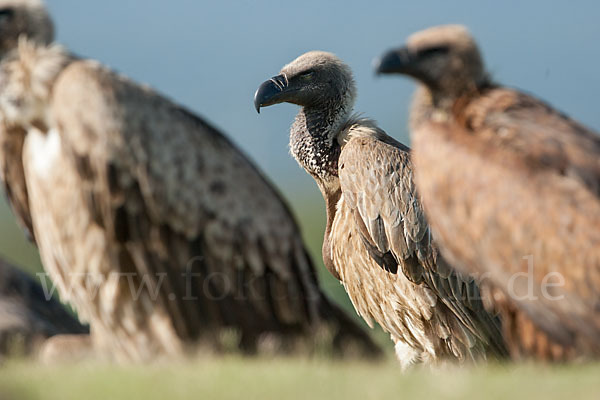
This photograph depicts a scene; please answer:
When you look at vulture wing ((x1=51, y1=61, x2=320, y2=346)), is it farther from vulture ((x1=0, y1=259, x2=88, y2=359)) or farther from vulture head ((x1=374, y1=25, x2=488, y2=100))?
vulture ((x1=0, y1=259, x2=88, y2=359))

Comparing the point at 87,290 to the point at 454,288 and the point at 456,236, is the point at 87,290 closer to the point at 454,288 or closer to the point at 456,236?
the point at 456,236

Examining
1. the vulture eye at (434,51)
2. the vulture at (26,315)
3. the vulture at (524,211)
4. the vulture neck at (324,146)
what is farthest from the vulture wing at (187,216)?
the vulture neck at (324,146)

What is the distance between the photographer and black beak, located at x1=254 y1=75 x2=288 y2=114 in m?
9.34

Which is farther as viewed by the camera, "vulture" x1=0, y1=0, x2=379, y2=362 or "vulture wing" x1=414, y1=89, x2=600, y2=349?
"vulture" x1=0, y1=0, x2=379, y2=362

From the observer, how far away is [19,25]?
24.6ft

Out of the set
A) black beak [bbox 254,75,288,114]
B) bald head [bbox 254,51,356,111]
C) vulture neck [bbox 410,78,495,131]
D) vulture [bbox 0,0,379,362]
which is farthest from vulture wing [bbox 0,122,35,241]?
bald head [bbox 254,51,356,111]

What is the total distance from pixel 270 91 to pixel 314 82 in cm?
62

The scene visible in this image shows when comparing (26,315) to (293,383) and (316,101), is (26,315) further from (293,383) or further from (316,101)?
(293,383)

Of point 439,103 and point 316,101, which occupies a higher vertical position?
point 439,103

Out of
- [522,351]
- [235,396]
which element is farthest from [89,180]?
[522,351]

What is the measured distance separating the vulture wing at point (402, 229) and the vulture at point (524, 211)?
1789mm

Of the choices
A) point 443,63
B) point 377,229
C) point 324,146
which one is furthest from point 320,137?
point 443,63

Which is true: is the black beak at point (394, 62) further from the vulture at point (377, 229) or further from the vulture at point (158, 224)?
the vulture at point (377, 229)

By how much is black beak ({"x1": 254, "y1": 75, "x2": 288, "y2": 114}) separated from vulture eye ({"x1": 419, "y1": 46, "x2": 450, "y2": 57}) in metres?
2.30
